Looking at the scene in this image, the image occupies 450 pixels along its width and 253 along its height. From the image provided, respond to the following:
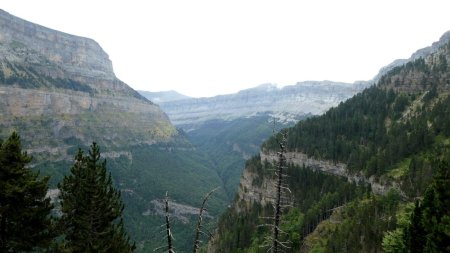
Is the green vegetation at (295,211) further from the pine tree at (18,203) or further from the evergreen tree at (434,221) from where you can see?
the pine tree at (18,203)

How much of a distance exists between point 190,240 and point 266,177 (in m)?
49.7

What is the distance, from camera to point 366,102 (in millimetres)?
181625

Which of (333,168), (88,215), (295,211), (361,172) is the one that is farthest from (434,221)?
(333,168)

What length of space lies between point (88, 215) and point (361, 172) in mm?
99887

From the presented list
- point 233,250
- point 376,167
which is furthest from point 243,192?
point 376,167

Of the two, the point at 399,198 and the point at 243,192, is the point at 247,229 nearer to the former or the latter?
the point at 243,192

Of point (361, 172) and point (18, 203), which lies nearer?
point (18, 203)

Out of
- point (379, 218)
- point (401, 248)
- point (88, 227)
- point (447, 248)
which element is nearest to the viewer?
point (447, 248)

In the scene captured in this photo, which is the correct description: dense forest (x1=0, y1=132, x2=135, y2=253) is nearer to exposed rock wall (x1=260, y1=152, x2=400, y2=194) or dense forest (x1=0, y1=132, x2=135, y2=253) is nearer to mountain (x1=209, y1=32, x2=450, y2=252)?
mountain (x1=209, y1=32, x2=450, y2=252)

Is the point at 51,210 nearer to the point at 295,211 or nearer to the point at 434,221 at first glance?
the point at 434,221

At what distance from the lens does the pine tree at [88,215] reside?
41844 millimetres

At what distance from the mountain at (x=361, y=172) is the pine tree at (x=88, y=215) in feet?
107

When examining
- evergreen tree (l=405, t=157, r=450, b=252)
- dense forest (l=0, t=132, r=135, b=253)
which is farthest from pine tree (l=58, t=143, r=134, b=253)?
evergreen tree (l=405, t=157, r=450, b=252)

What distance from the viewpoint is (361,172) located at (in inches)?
4860
